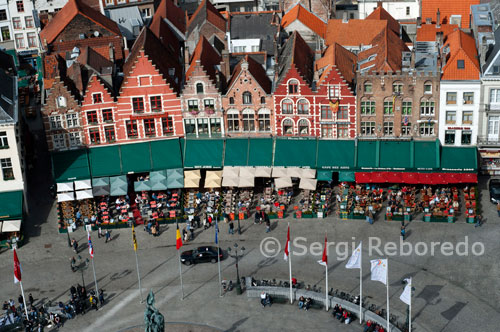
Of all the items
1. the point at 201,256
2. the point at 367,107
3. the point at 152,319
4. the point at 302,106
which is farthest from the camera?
the point at 302,106

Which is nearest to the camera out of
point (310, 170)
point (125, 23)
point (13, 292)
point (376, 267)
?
point (376, 267)

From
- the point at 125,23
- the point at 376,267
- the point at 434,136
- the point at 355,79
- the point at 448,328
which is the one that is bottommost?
the point at 448,328

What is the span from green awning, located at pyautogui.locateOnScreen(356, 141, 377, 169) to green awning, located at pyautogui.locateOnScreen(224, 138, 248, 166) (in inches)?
541

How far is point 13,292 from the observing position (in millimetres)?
96062

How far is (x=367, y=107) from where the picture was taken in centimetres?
10912

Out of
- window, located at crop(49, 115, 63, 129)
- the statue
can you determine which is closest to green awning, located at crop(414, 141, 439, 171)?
the statue

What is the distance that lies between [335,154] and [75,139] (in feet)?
104

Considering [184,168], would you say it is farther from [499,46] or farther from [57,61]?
[499,46]

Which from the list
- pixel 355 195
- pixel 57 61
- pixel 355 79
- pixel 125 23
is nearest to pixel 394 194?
pixel 355 195

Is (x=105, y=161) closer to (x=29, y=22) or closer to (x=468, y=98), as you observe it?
(x=468, y=98)

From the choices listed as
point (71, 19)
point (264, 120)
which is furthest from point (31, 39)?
point (264, 120)

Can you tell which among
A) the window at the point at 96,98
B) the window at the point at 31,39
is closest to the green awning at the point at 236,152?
the window at the point at 96,98

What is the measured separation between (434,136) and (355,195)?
39.1ft

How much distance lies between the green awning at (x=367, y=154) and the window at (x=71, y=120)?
3458cm
